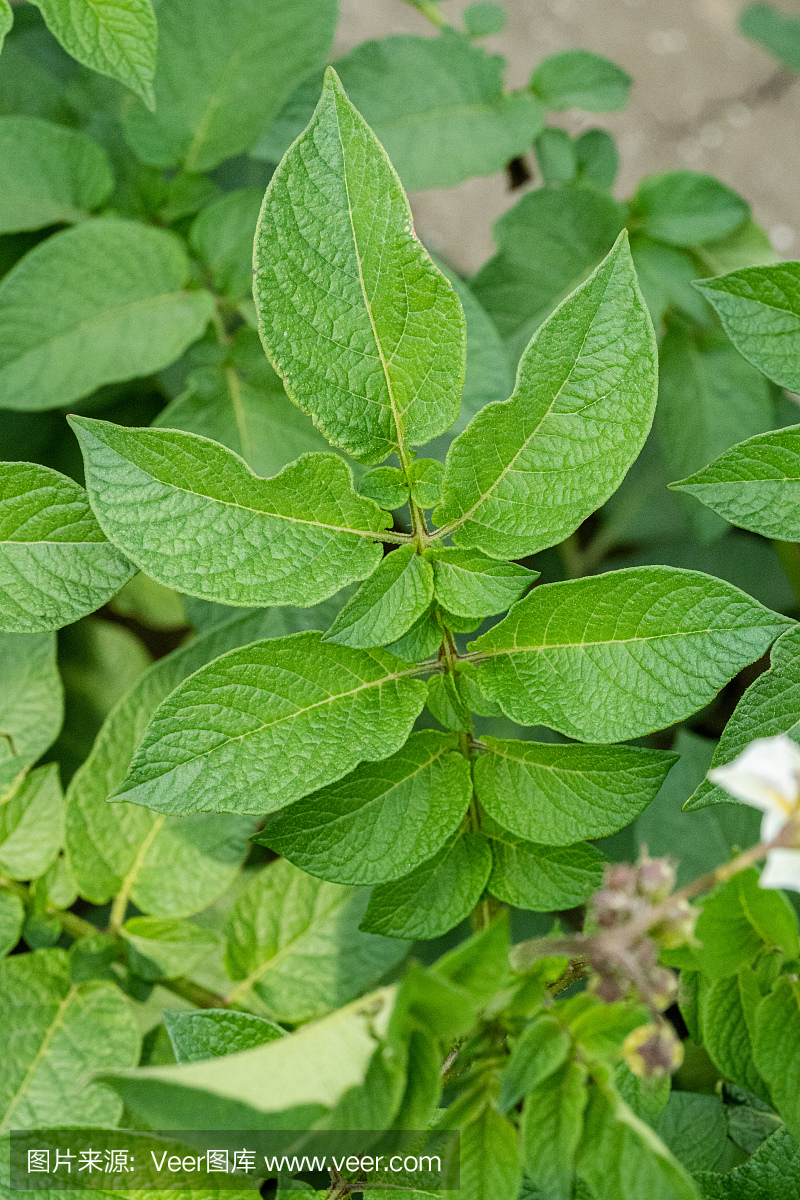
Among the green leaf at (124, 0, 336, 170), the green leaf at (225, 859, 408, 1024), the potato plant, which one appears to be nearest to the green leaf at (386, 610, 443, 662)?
the potato plant

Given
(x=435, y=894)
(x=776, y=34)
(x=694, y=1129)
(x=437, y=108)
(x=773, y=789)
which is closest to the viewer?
(x=773, y=789)

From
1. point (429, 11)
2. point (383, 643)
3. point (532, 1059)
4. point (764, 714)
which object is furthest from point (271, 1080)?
point (429, 11)

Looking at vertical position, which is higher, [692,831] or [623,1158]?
[623,1158]

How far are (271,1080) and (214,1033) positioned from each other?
0.18 meters

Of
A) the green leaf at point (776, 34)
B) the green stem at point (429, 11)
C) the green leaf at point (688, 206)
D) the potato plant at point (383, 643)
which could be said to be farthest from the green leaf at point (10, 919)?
the green leaf at point (776, 34)

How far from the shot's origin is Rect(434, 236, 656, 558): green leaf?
53 cm

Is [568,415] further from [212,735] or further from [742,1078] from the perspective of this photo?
[742,1078]

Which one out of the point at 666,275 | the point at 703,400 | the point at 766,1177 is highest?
the point at 666,275

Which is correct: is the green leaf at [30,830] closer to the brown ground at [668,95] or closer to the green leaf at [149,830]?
the green leaf at [149,830]

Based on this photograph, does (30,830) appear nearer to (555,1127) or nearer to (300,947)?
(300,947)

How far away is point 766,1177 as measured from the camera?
2.15 feet

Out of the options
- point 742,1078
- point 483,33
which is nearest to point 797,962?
point 742,1078

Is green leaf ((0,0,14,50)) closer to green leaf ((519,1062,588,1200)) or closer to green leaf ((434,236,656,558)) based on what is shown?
green leaf ((434,236,656,558))

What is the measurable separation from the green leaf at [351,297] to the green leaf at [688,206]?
0.56 meters
